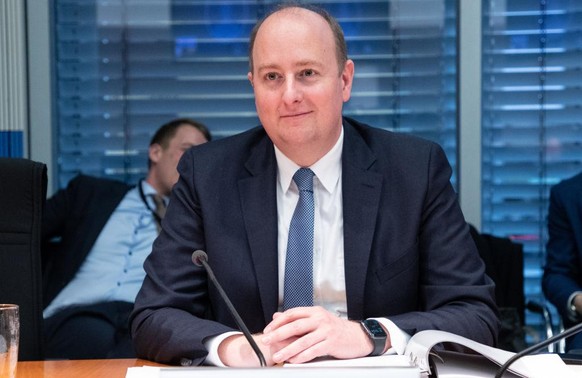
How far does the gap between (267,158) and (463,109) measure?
267 cm

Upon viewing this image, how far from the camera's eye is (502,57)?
4.99 metres

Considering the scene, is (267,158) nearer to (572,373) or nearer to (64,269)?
(572,373)

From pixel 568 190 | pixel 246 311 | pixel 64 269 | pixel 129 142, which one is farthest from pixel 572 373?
pixel 129 142

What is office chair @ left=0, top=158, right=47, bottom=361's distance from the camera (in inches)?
91.7

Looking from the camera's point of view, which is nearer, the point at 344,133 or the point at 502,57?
the point at 344,133

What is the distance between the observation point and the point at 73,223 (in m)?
4.34

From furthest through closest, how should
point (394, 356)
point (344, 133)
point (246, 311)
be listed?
point (344, 133) → point (246, 311) → point (394, 356)

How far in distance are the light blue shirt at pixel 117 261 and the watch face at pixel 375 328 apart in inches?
96.8

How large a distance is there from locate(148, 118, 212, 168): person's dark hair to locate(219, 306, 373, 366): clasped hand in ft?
9.31

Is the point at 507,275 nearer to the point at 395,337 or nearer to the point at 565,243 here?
the point at 565,243

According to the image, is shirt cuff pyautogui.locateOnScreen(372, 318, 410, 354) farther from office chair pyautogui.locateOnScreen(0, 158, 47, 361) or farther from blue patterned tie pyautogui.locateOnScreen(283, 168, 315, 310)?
office chair pyautogui.locateOnScreen(0, 158, 47, 361)

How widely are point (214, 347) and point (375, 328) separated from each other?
1.08ft

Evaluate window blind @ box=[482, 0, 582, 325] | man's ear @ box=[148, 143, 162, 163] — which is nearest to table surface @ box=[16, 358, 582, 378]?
man's ear @ box=[148, 143, 162, 163]

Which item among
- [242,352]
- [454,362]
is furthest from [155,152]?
[454,362]
